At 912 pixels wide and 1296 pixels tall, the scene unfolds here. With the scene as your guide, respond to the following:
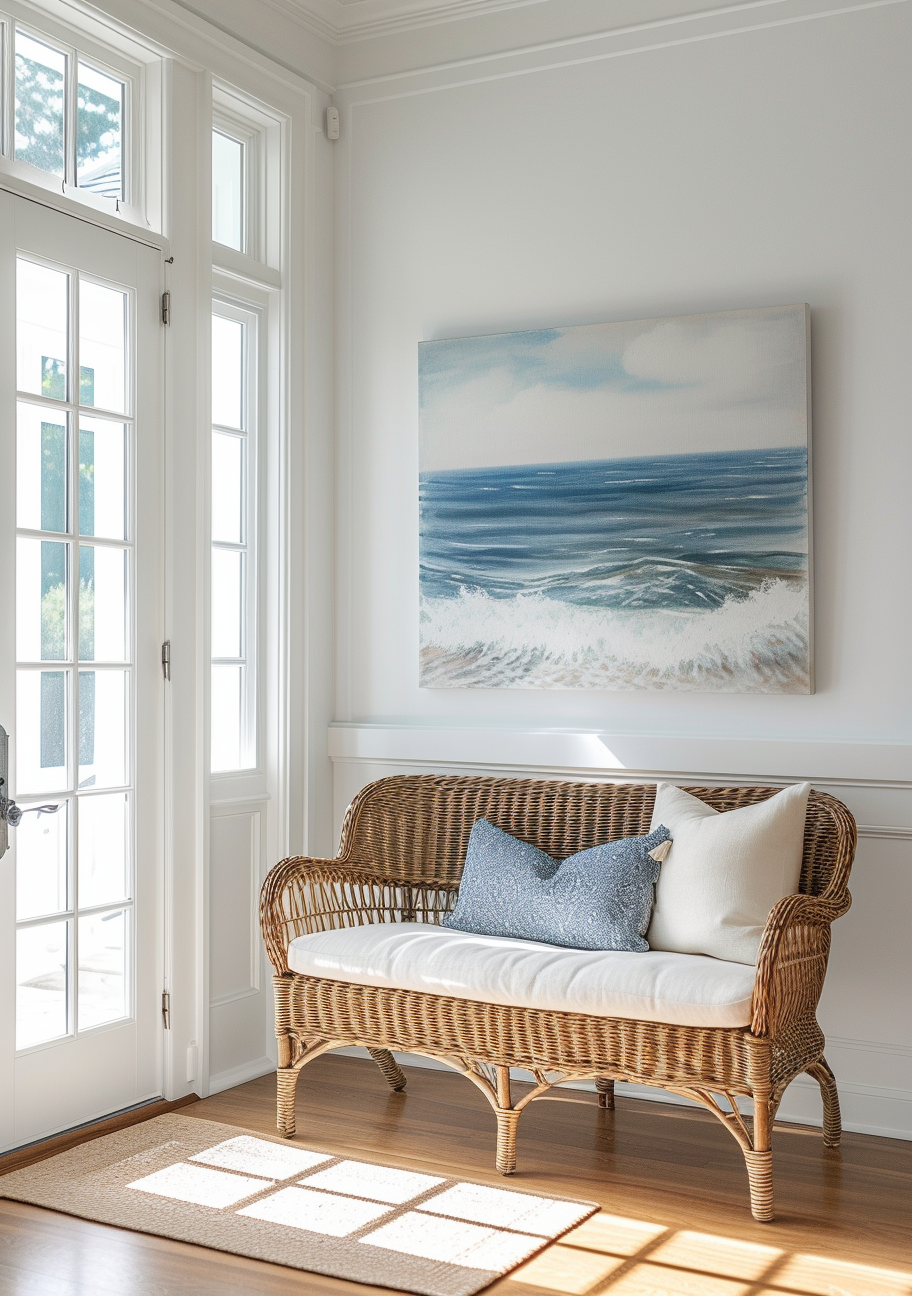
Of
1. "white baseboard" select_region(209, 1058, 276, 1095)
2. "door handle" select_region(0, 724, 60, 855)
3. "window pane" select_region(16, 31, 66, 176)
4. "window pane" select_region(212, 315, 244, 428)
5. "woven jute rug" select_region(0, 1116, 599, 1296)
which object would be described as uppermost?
"window pane" select_region(16, 31, 66, 176)

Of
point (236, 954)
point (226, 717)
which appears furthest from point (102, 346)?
point (236, 954)

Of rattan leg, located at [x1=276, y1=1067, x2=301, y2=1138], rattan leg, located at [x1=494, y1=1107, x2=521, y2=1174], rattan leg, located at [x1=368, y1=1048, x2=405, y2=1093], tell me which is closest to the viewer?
rattan leg, located at [x1=494, y1=1107, x2=521, y2=1174]

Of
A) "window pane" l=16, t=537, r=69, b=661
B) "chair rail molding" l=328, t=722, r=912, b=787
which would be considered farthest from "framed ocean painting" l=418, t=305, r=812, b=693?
"window pane" l=16, t=537, r=69, b=661

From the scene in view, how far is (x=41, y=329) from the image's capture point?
3.09 meters

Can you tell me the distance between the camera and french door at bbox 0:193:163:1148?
3.01m

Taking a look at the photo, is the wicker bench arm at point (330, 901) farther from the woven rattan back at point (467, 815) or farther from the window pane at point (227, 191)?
the window pane at point (227, 191)

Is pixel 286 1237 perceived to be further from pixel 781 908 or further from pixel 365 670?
pixel 365 670

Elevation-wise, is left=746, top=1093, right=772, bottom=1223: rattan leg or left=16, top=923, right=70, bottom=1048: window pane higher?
left=16, top=923, right=70, bottom=1048: window pane

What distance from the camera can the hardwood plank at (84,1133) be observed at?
9.66 ft

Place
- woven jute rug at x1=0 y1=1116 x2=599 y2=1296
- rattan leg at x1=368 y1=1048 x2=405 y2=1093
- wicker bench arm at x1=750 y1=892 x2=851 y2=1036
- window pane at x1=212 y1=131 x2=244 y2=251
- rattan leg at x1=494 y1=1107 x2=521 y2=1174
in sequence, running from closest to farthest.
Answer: woven jute rug at x1=0 y1=1116 x2=599 y2=1296 < wicker bench arm at x1=750 y1=892 x2=851 y2=1036 < rattan leg at x1=494 y1=1107 x2=521 y2=1174 < rattan leg at x1=368 y1=1048 x2=405 y2=1093 < window pane at x1=212 y1=131 x2=244 y2=251

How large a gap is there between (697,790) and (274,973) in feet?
3.92

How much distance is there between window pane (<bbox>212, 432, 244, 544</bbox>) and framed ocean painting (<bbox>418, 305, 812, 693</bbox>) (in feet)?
1.80

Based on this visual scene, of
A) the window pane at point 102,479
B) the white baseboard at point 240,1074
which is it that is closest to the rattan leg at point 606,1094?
the white baseboard at point 240,1074

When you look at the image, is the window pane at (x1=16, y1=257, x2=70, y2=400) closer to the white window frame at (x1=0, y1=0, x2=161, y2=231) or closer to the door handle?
the white window frame at (x1=0, y1=0, x2=161, y2=231)
